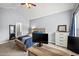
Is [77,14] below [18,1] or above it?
below

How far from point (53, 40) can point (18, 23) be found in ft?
2.31

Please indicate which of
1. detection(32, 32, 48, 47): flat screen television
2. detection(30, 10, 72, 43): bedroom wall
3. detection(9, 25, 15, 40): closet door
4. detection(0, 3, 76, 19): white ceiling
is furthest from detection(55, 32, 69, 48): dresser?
detection(9, 25, 15, 40): closet door

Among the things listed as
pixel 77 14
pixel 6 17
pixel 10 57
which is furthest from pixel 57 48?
pixel 6 17

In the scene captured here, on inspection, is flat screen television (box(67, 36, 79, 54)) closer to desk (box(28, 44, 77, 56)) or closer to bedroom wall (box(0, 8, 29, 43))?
desk (box(28, 44, 77, 56))

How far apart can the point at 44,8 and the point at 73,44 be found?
83 centimetres

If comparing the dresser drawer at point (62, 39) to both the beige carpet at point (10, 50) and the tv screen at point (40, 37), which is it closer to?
the tv screen at point (40, 37)

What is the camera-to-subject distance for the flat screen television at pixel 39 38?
253cm

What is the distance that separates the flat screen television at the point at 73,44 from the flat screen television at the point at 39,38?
16.4 inches

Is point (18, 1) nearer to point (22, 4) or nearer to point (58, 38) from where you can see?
point (22, 4)

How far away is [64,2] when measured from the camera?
2.51 meters

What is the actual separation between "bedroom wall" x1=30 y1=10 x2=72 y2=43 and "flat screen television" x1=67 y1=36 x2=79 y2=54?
275mm

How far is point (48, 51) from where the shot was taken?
252 cm

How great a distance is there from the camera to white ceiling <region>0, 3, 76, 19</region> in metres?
2.49

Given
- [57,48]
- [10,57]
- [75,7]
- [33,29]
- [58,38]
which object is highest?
[75,7]
